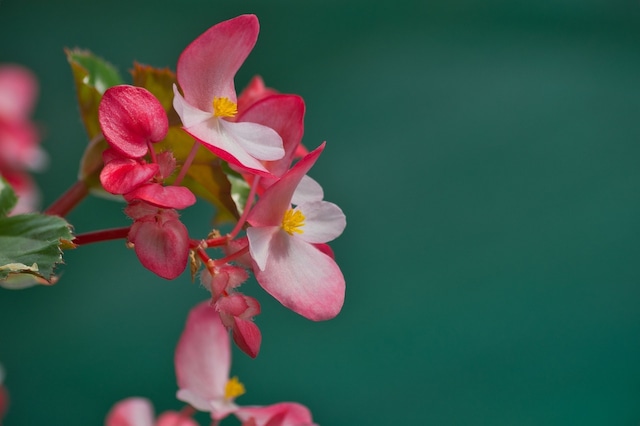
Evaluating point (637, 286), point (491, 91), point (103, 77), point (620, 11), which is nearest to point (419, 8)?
→ point (491, 91)

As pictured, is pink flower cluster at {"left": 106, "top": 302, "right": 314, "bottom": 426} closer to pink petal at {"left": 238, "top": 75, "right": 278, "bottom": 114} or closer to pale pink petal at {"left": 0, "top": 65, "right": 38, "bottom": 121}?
pink petal at {"left": 238, "top": 75, "right": 278, "bottom": 114}

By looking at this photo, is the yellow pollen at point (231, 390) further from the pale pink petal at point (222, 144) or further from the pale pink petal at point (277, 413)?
the pale pink petal at point (222, 144)

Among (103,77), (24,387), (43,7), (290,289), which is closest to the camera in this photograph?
(290,289)

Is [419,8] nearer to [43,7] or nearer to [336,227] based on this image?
[43,7]

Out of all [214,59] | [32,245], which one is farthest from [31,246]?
[214,59]

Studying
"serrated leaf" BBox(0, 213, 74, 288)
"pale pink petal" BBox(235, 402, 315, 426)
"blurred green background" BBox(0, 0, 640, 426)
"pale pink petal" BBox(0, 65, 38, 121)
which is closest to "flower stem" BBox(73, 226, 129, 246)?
"serrated leaf" BBox(0, 213, 74, 288)

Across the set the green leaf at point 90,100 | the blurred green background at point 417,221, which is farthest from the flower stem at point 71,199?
the blurred green background at point 417,221
